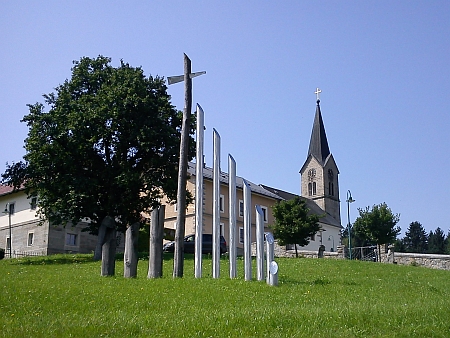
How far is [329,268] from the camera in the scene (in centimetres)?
2277

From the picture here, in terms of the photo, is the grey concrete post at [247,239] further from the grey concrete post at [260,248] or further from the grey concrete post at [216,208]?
the grey concrete post at [216,208]

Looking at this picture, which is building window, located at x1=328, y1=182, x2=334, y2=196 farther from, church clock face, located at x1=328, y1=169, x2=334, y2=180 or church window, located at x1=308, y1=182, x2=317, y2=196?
church window, located at x1=308, y1=182, x2=317, y2=196

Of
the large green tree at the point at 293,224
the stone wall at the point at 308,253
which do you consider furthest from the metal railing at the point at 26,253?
the large green tree at the point at 293,224

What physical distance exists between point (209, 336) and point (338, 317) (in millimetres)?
2548

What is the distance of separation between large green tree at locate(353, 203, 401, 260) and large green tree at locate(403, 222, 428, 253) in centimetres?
6309

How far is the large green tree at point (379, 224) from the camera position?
4453 centimetres

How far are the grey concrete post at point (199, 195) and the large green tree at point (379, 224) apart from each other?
1187 inches

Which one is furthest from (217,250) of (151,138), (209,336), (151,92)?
(151,92)

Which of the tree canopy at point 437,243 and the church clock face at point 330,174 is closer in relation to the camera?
the church clock face at point 330,174

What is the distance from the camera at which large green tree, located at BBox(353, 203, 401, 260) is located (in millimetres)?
44531

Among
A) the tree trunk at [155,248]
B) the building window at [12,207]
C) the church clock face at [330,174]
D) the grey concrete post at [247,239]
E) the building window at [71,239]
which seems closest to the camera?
the tree trunk at [155,248]

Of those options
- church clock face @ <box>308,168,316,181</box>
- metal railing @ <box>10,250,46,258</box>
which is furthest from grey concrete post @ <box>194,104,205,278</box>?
church clock face @ <box>308,168,316,181</box>

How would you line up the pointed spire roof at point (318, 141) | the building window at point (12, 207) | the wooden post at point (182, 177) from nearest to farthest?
1. the wooden post at point (182, 177)
2. the building window at point (12, 207)
3. the pointed spire roof at point (318, 141)

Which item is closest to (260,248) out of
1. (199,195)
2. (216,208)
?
(216,208)
